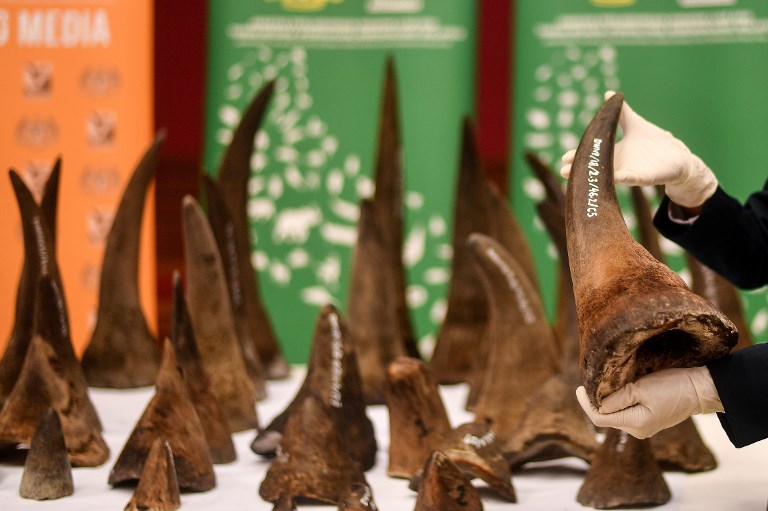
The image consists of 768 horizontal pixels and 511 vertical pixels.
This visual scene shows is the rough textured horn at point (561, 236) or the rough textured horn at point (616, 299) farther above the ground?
the rough textured horn at point (616, 299)

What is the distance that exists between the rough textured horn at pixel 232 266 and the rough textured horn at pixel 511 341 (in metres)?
0.72

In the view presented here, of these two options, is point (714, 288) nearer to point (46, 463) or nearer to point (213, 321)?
point (213, 321)

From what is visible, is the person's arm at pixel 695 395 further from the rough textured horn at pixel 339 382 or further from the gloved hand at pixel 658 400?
the rough textured horn at pixel 339 382

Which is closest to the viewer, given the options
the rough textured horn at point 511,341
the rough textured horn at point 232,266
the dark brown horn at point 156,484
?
the dark brown horn at point 156,484

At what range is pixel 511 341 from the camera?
7.65 ft

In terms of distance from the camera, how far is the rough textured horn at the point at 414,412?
2064 mm

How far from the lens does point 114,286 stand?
285 centimetres

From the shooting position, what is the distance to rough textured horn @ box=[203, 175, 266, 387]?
9.12 feet

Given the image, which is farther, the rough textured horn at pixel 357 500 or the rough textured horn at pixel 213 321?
the rough textured horn at pixel 213 321

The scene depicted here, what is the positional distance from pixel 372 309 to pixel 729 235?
923 millimetres

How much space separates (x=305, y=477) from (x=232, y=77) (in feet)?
6.80

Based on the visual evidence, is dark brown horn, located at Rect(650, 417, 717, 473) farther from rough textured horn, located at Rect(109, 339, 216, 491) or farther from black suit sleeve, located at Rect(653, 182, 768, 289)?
rough textured horn, located at Rect(109, 339, 216, 491)

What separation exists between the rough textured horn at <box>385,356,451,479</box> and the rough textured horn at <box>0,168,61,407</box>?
0.84 metres

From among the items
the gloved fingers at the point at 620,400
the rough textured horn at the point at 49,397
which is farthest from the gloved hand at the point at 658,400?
the rough textured horn at the point at 49,397
